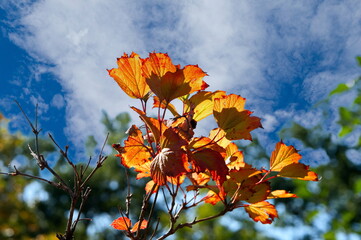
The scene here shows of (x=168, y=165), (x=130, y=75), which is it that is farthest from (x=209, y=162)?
(x=130, y=75)

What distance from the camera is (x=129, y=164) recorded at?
49 centimetres

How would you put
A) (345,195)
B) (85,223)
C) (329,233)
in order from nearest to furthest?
(329,233), (345,195), (85,223)

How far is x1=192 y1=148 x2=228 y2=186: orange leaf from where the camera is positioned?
41 centimetres

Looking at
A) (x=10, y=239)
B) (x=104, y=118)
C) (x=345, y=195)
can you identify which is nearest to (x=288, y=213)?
(x=345, y=195)

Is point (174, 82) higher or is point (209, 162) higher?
point (174, 82)

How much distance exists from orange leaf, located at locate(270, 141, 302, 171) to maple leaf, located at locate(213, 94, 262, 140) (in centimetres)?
6

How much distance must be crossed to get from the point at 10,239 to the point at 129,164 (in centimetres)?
492

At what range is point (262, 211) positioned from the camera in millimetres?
539

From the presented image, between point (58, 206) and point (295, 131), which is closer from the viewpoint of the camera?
point (295, 131)

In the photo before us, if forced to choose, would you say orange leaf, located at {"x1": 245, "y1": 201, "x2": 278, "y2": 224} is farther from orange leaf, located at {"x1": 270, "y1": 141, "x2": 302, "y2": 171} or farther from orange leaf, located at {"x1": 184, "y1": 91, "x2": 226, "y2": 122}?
orange leaf, located at {"x1": 184, "y1": 91, "x2": 226, "y2": 122}

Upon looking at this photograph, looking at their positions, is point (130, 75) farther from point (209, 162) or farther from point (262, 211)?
point (262, 211)

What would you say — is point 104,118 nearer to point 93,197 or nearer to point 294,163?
point 93,197

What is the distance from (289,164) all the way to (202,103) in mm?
171

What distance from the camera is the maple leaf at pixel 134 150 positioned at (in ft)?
1.54
